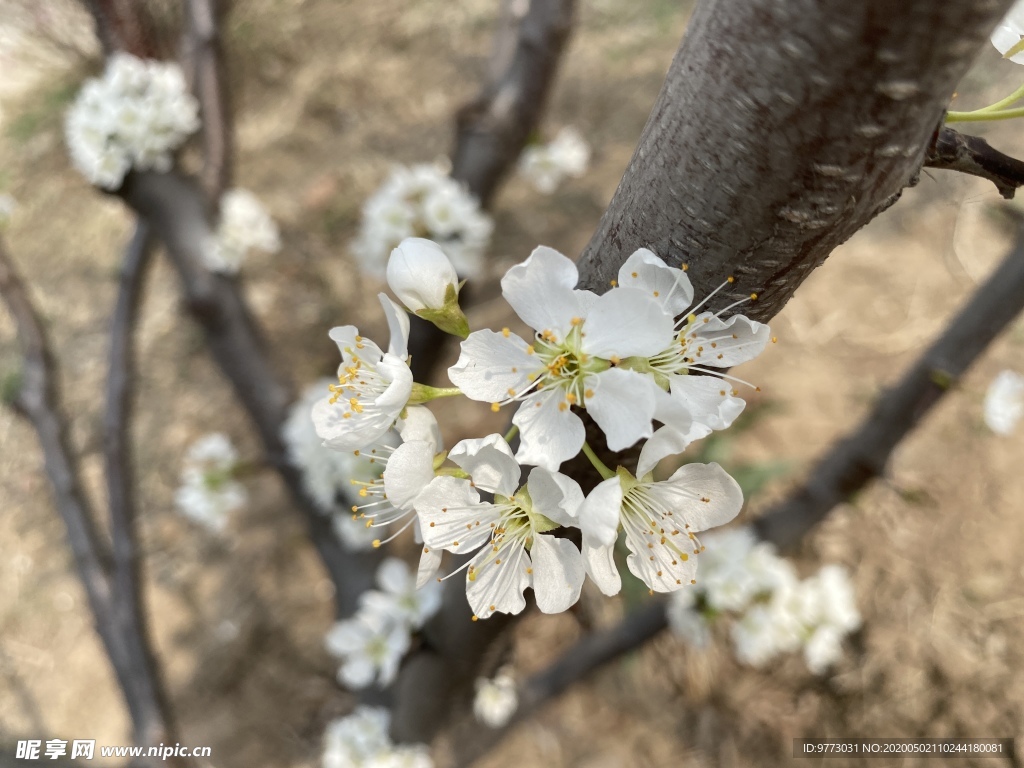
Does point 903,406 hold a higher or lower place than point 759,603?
higher

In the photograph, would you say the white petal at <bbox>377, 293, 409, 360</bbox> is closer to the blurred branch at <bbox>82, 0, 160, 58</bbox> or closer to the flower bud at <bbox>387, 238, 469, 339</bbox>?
the flower bud at <bbox>387, 238, 469, 339</bbox>

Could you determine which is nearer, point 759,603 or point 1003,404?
point 759,603

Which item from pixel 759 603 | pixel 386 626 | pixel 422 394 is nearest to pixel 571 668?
pixel 759 603

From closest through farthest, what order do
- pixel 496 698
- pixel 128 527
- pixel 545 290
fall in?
pixel 545 290
pixel 496 698
pixel 128 527

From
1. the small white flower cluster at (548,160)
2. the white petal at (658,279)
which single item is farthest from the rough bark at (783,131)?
the small white flower cluster at (548,160)

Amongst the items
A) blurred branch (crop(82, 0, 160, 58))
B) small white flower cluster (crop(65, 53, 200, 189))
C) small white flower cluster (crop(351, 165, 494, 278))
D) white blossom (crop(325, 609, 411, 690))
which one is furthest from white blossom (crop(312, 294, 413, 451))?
A: blurred branch (crop(82, 0, 160, 58))

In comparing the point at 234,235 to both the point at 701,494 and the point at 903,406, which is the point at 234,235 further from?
the point at 903,406
